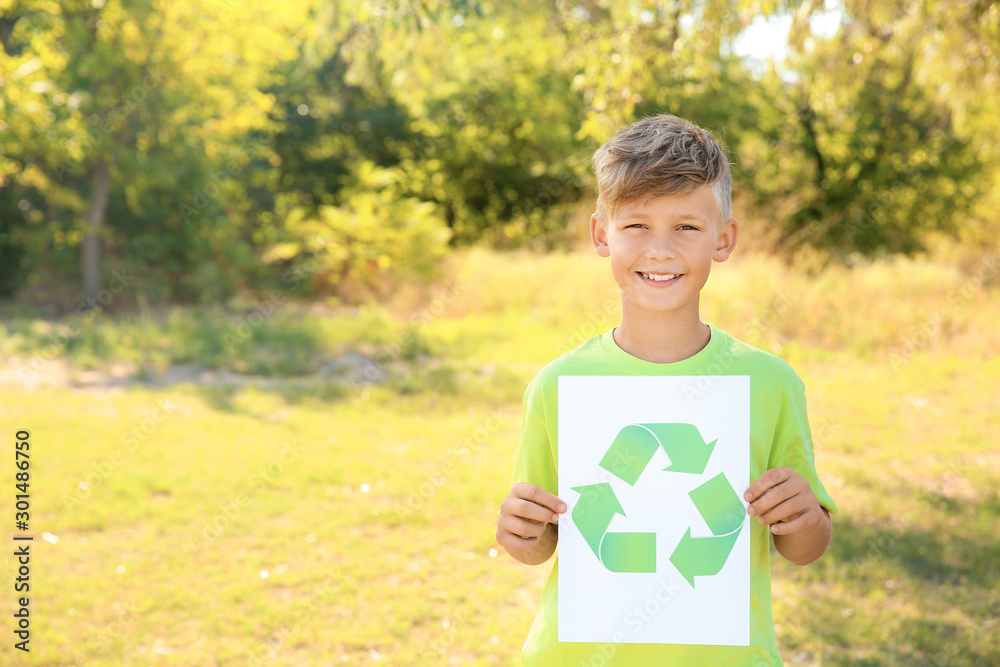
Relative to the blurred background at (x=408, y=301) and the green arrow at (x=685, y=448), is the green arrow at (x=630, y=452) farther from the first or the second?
the blurred background at (x=408, y=301)

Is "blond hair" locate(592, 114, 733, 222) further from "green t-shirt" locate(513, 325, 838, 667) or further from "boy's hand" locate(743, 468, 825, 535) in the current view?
"boy's hand" locate(743, 468, 825, 535)

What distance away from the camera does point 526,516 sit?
141 cm

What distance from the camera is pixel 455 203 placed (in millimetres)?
17812

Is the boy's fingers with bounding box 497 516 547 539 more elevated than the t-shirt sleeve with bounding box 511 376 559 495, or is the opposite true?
the t-shirt sleeve with bounding box 511 376 559 495

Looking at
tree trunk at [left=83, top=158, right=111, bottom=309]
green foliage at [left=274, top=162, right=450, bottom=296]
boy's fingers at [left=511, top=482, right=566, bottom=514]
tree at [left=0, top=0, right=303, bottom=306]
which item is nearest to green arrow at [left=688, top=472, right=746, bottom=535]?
boy's fingers at [left=511, top=482, right=566, bottom=514]

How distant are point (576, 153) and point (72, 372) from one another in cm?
1095

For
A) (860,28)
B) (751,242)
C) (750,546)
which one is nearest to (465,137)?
(751,242)

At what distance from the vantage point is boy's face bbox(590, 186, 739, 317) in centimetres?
141

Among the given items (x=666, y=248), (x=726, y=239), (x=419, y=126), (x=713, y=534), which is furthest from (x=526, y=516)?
(x=419, y=126)

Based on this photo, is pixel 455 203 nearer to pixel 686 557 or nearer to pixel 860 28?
pixel 860 28

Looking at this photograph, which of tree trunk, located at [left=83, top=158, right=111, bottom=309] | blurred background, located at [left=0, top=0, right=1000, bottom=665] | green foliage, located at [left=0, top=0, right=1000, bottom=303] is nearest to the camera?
blurred background, located at [left=0, top=0, right=1000, bottom=665]

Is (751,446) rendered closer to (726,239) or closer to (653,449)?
(653,449)

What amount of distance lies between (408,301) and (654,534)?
32.5ft

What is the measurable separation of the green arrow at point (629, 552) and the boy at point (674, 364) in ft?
0.38
